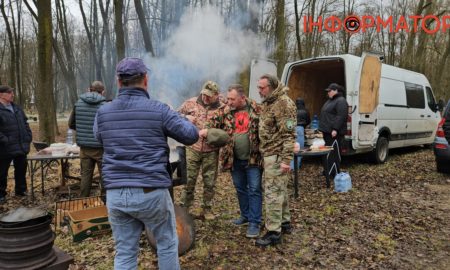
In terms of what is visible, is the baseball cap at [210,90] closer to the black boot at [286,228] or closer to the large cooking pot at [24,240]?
the black boot at [286,228]

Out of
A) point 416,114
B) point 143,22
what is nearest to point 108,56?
point 143,22

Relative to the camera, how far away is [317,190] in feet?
21.3

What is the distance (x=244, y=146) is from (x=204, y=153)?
817mm

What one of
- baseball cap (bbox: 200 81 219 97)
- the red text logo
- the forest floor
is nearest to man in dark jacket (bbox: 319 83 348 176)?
the forest floor

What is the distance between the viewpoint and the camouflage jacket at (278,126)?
3814 mm

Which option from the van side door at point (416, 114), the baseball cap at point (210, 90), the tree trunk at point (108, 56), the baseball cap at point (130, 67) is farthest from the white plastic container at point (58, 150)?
the tree trunk at point (108, 56)

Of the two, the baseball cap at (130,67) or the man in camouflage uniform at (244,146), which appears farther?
the man in camouflage uniform at (244,146)

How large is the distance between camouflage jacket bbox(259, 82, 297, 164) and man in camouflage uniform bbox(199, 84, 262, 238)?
0.80ft

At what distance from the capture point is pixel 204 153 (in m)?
4.85

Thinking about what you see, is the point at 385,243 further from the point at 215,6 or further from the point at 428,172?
the point at 215,6

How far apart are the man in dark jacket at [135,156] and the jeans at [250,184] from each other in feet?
5.83

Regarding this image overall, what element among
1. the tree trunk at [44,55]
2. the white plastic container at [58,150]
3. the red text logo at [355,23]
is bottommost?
the white plastic container at [58,150]

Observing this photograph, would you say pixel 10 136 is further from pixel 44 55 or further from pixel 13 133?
pixel 44 55

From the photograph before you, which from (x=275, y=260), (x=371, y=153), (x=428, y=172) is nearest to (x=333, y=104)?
(x=371, y=153)
